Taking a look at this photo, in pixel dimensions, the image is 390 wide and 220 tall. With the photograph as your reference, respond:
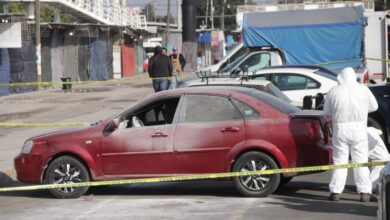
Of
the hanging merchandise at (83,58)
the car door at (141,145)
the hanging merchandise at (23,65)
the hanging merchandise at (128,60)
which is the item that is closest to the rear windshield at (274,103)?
the car door at (141,145)

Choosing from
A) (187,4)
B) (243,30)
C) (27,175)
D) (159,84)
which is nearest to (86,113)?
(159,84)

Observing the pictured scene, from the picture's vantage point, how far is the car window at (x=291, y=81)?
53.6ft

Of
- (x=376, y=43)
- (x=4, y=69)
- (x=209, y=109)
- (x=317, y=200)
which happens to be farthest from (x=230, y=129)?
(x=4, y=69)

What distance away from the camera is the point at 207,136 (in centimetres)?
988

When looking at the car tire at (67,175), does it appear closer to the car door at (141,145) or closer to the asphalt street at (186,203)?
the asphalt street at (186,203)

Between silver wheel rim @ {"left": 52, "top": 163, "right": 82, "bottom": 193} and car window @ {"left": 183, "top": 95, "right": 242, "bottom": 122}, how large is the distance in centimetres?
165

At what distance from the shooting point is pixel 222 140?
9844 millimetres

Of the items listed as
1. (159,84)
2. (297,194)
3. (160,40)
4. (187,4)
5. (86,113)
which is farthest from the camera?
(160,40)

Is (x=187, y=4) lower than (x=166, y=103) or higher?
higher

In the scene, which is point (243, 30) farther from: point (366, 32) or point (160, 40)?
point (160, 40)

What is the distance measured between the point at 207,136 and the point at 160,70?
1097 cm

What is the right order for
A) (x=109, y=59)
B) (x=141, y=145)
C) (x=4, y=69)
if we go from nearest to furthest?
1. (x=141, y=145)
2. (x=4, y=69)
3. (x=109, y=59)

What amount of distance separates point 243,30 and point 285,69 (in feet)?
29.2

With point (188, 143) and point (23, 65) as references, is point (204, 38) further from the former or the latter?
point (188, 143)
